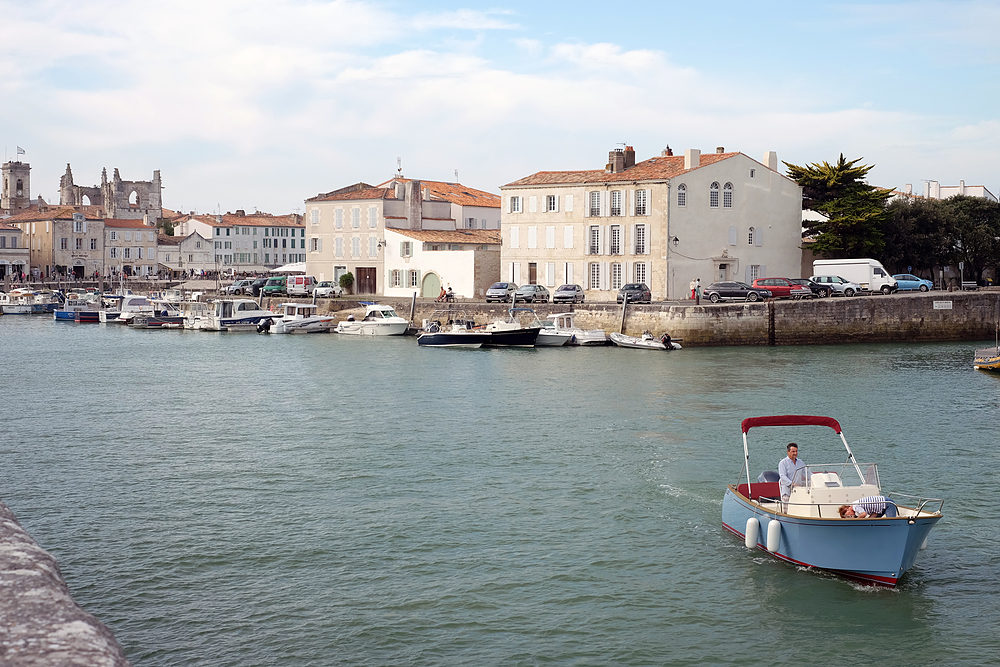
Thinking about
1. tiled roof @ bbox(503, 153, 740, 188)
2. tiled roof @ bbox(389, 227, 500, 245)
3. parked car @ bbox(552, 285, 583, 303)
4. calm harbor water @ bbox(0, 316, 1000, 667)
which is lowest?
calm harbor water @ bbox(0, 316, 1000, 667)

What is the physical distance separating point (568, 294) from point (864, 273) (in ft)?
60.9

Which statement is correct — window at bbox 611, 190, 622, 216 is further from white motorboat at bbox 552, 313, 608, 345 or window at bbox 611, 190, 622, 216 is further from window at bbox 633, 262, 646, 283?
white motorboat at bbox 552, 313, 608, 345

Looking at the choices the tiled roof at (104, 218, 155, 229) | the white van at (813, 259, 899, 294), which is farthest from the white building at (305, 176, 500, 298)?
the tiled roof at (104, 218, 155, 229)

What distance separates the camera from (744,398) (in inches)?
1342

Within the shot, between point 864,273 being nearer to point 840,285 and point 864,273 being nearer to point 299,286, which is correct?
→ point 840,285

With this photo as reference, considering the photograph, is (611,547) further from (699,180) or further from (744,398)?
(699,180)

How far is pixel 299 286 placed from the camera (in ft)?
250

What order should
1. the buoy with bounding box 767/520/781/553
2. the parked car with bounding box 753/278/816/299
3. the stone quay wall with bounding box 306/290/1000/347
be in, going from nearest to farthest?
the buoy with bounding box 767/520/781/553 < the stone quay wall with bounding box 306/290/1000/347 < the parked car with bounding box 753/278/816/299

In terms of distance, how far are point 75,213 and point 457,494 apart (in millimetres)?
107358

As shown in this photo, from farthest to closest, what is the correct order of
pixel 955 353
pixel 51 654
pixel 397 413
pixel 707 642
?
pixel 955 353, pixel 397 413, pixel 707 642, pixel 51 654

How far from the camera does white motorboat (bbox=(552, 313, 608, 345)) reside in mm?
54531

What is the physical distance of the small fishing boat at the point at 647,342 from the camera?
51656mm

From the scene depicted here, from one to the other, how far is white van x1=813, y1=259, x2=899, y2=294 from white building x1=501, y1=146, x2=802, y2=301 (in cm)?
490

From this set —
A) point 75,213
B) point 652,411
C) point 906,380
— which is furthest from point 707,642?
point 75,213
